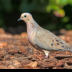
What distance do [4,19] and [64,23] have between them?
12.2 feet

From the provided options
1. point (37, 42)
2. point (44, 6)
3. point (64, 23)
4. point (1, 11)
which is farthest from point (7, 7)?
point (37, 42)

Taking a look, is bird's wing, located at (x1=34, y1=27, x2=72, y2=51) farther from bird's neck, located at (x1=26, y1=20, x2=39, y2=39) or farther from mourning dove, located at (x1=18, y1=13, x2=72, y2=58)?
bird's neck, located at (x1=26, y1=20, x2=39, y2=39)

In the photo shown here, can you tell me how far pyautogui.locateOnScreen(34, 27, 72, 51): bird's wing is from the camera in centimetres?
394

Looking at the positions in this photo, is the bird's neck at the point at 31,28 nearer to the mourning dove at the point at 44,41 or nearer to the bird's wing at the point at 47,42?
the mourning dove at the point at 44,41

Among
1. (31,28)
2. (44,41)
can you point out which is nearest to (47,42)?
(44,41)

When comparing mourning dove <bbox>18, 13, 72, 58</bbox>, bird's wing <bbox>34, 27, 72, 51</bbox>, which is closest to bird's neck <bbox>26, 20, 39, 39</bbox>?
mourning dove <bbox>18, 13, 72, 58</bbox>

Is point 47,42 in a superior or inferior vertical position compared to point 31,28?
inferior

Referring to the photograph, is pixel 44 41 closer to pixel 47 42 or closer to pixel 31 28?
pixel 47 42

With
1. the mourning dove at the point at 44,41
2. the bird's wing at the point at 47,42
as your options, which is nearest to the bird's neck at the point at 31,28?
the mourning dove at the point at 44,41

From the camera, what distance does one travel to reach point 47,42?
3.99m

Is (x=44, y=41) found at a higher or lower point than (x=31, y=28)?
lower

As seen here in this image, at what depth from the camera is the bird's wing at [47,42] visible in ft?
12.9

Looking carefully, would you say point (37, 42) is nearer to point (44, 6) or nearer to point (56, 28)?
point (44, 6)

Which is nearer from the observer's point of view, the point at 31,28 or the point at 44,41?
the point at 44,41
